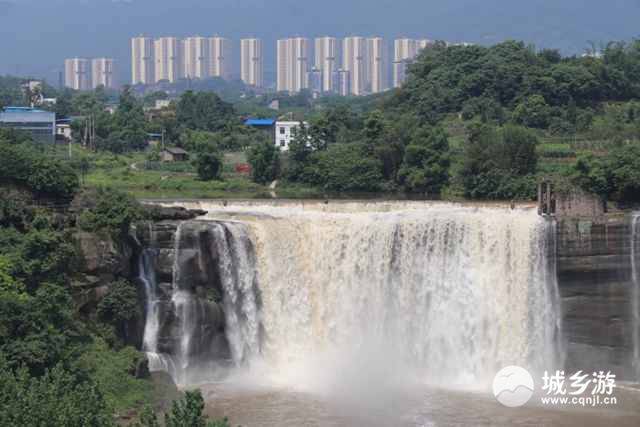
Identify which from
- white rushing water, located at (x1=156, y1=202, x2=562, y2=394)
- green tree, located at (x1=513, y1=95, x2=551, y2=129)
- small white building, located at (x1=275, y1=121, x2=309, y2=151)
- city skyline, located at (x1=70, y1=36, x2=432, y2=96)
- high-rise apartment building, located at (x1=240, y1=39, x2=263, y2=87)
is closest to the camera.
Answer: white rushing water, located at (x1=156, y1=202, x2=562, y2=394)

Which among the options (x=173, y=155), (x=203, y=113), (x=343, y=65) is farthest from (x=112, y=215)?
(x=343, y=65)

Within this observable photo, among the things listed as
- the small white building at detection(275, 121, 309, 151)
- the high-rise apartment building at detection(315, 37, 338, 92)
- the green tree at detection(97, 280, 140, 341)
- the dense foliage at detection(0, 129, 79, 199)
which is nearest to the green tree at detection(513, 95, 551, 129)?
the small white building at detection(275, 121, 309, 151)

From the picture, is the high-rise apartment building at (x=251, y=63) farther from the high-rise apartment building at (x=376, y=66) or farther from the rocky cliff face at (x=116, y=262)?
the rocky cliff face at (x=116, y=262)

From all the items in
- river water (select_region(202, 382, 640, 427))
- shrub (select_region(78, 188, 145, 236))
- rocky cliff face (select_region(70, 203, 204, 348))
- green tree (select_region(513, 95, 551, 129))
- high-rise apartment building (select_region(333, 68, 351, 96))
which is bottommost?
river water (select_region(202, 382, 640, 427))

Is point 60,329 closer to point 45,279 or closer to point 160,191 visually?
point 45,279

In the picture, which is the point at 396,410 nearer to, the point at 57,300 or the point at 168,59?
the point at 57,300

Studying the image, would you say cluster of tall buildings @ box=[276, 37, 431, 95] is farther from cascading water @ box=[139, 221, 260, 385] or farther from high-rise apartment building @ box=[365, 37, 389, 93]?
cascading water @ box=[139, 221, 260, 385]

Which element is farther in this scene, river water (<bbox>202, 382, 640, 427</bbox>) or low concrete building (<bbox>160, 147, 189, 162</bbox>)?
low concrete building (<bbox>160, 147, 189, 162</bbox>)

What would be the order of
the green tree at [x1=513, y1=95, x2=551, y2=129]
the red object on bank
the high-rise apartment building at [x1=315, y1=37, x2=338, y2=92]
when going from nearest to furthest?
the red object on bank → the green tree at [x1=513, y1=95, x2=551, y2=129] → the high-rise apartment building at [x1=315, y1=37, x2=338, y2=92]
